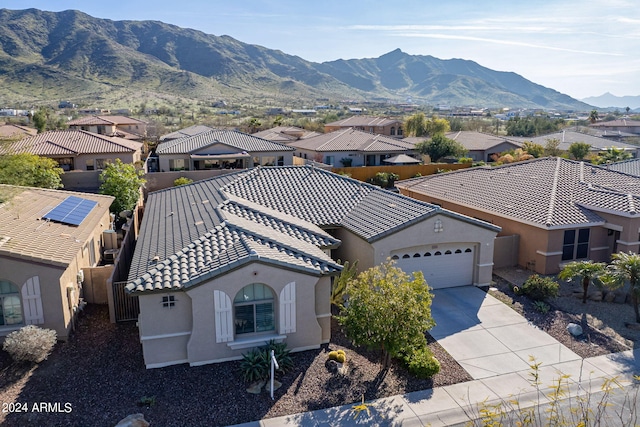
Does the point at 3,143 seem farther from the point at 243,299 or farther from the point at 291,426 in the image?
the point at 291,426

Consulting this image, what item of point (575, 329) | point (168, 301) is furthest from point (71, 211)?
point (575, 329)

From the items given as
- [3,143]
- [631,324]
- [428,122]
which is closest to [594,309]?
[631,324]

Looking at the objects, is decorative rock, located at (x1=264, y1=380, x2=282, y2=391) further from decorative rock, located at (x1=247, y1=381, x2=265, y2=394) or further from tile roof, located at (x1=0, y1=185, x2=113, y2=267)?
tile roof, located at (x1=0, y1=185, x2=113, y2=267)

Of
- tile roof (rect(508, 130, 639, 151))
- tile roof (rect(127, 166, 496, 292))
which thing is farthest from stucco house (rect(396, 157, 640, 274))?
tile roof (rect(508, 130, 639, 151))

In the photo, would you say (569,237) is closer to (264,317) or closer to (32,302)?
(264,317)

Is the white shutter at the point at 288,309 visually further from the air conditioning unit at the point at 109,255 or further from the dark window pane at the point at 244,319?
the air conditioning unit at the point at 109,255

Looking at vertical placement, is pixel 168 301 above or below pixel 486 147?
below
